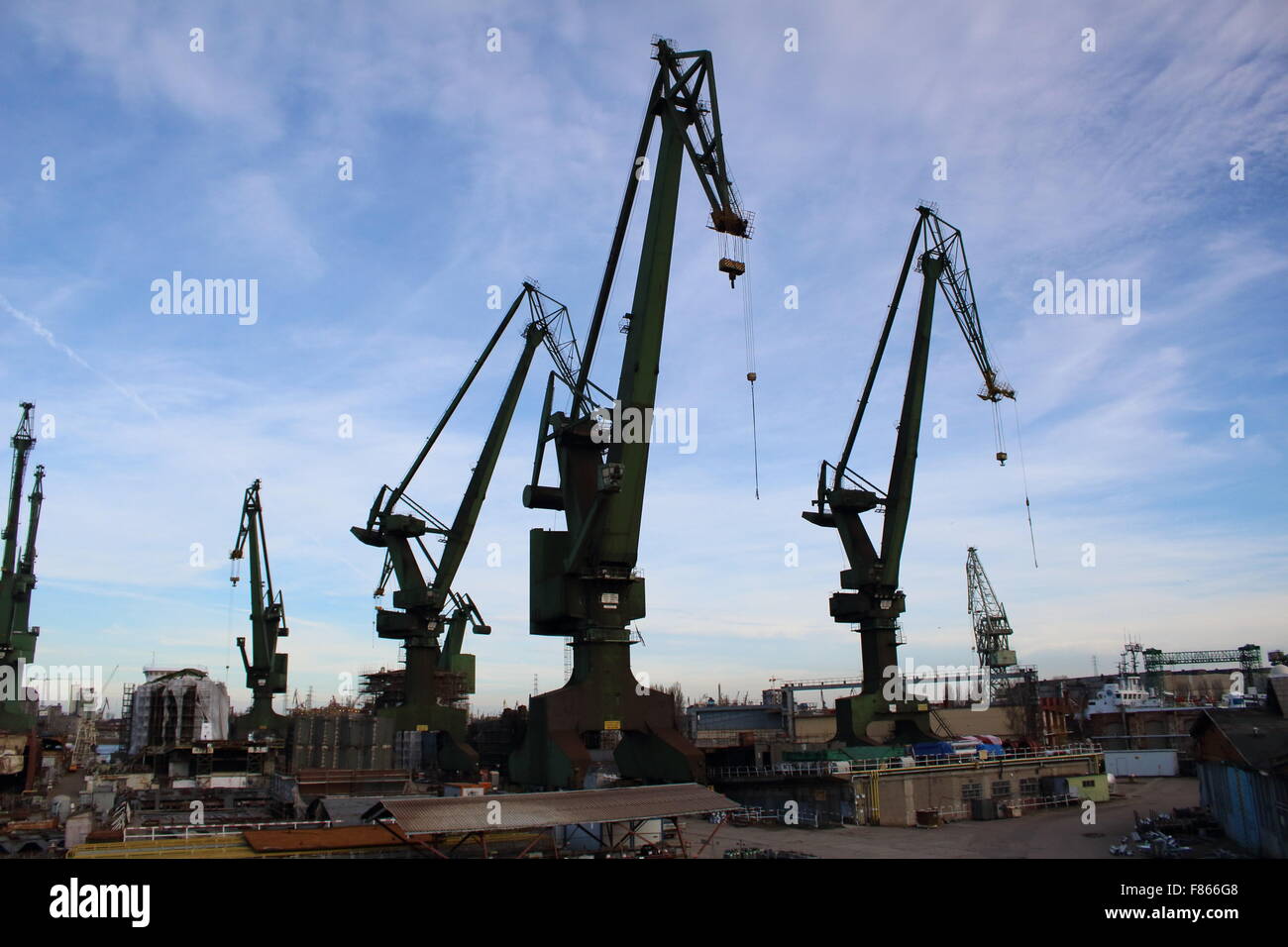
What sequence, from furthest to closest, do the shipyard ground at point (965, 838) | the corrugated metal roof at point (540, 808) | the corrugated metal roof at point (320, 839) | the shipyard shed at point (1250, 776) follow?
1. the shipyard ground at point (965, 838)
2. the shipyard shed at point (1250, 776)
3. the corrugated metal roof at point (320, 839)
4. the corrugated metal roof at point (540, 808)

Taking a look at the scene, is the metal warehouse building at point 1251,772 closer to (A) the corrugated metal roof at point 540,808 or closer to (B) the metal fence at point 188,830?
(A) the corrugated metal roof at point 540,808

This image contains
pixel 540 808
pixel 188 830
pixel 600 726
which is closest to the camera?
pixel 540 808

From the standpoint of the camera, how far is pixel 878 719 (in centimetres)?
4397

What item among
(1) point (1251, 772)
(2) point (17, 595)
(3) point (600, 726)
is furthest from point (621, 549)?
(2) point (17, 595)

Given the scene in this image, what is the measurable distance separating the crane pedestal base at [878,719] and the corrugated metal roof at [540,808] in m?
21.9

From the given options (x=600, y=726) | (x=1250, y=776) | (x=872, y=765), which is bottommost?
(x=872, y=765)

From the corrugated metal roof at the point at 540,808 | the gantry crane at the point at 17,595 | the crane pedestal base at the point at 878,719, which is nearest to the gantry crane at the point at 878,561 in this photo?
the crane pedestal base at the point at 878,719

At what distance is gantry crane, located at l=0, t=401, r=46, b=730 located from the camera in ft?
206

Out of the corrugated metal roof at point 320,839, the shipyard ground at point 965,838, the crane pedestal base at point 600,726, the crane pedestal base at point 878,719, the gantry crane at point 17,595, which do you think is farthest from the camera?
the gantry crane at point 17,595

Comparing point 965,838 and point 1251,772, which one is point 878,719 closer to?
point 965,838

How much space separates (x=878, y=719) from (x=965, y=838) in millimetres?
12940

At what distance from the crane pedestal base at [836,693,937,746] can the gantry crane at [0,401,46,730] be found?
188ft

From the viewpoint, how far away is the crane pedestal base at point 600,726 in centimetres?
2995
